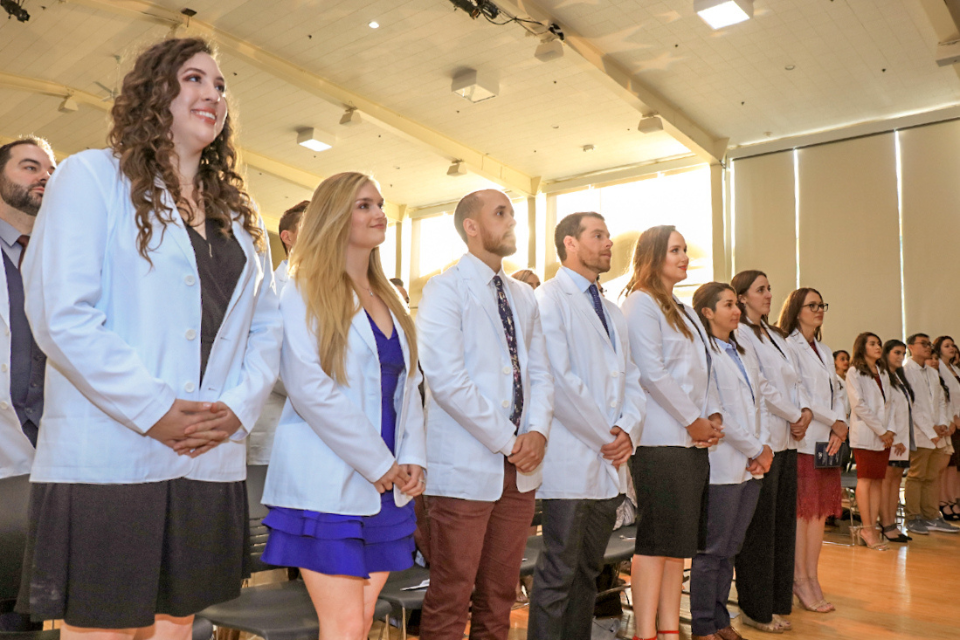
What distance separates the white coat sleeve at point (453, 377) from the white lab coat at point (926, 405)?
20.9ft

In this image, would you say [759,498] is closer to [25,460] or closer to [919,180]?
[25,460]

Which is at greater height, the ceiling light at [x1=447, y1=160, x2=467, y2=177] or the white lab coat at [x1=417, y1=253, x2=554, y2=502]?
the ceiling light at [x1=447, y1=160, x2=467, y2=177]

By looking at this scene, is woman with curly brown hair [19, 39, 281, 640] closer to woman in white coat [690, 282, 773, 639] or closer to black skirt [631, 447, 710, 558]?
black skirt [631, 447, 710, 558]

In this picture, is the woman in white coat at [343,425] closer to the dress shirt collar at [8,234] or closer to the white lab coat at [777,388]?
the dress shirt collar at [8,234]

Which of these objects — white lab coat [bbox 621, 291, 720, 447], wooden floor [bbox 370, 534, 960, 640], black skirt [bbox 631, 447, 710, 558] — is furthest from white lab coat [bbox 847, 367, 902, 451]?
black skirt [bbox 631, 447, 710, 558]

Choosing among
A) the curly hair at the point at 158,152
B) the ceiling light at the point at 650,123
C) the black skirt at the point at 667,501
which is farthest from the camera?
the ceiling light at the point at 650,123

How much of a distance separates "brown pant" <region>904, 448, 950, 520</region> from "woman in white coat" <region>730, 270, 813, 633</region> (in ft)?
13.6

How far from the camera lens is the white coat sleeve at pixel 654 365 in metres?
3.06

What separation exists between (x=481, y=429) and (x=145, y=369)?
1.19 meters

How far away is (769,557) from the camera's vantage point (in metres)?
3.76

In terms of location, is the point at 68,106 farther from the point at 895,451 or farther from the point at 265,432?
the point at 895,451

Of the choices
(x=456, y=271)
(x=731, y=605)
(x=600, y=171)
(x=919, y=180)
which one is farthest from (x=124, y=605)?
(x=600, y=171)

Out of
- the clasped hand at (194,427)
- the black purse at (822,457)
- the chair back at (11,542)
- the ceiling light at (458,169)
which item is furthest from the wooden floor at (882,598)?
the ceiling light at (458,169)

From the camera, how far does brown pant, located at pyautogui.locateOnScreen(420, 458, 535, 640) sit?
7.52 ft
